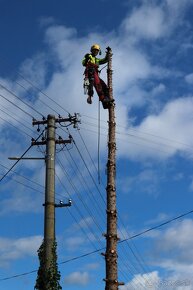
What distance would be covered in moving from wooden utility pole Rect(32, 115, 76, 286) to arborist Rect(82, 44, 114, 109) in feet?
20.4

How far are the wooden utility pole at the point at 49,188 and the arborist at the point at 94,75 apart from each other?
621cm

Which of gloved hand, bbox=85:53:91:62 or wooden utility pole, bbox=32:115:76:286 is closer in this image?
gloved hand, bbox=85:53:91:62

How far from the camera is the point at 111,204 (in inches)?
491

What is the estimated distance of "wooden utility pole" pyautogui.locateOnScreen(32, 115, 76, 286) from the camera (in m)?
18.2

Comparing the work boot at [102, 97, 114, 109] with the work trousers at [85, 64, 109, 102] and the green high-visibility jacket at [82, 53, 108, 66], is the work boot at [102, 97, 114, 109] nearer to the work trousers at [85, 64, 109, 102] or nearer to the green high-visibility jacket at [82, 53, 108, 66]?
the work trousers at [85, 64, 109, 102]

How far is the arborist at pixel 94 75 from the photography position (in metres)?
13.9

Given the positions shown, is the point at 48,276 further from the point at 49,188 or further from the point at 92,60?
the point at 92,60

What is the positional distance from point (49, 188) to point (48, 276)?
3.34 m

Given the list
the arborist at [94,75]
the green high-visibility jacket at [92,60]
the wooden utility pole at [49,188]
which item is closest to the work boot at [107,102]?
the arborist at [94,75]

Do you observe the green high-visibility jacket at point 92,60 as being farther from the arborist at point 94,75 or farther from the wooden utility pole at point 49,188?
the wooden utility pole at point 49,188

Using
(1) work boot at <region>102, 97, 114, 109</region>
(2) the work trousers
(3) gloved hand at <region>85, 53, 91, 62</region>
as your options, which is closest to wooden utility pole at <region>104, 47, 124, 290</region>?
(1) work boot at <region>102, 97, 114, 109</region>

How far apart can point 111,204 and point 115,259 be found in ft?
4.44

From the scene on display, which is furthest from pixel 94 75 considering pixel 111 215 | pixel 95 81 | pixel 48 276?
pixel 48 276

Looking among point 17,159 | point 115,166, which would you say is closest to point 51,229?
point 17,159
